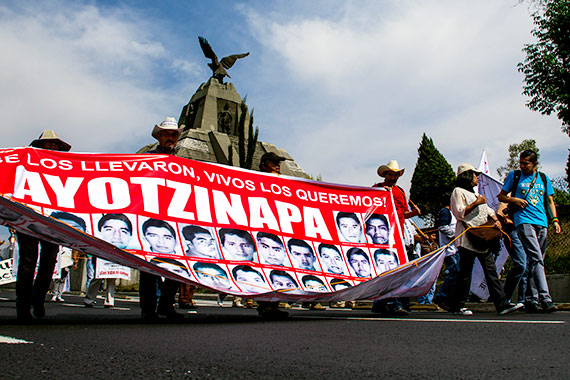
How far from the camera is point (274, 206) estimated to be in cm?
562

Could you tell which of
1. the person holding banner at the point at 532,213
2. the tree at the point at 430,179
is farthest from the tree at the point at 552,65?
the person holding banner at the point at 532,213

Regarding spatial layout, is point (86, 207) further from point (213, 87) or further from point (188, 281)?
point (213, 87)

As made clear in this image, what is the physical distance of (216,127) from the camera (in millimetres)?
40656

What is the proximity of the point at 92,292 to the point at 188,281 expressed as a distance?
5199 mm

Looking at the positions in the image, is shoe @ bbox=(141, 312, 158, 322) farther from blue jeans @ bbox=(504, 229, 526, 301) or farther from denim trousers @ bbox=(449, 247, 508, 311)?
blue jeans @ bbox=(504, 229, 526, 301)

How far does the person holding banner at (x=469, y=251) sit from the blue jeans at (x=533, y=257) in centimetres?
64

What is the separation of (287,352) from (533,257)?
4.69 meters

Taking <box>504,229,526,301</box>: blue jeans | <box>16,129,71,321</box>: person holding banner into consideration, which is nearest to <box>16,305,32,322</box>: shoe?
<box>16,129,71,321</box>: person holding banner

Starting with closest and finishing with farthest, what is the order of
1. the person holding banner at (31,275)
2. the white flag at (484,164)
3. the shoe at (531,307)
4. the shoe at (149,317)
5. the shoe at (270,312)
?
the person holding banner at (31,275) < the shoe at (149,317) < the shoe at (270,312) < the shoe at (531,307) < the white flag at (484,164)

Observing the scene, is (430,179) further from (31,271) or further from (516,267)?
(31,271)

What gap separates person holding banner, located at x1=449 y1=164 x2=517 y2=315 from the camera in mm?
5797

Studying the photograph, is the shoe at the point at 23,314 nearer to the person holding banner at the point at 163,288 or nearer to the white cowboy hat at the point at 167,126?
the person holding banner at the point at 163,288

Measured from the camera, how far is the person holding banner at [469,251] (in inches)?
228

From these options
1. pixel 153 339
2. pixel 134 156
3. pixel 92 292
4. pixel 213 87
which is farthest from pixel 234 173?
pixel 213 87
